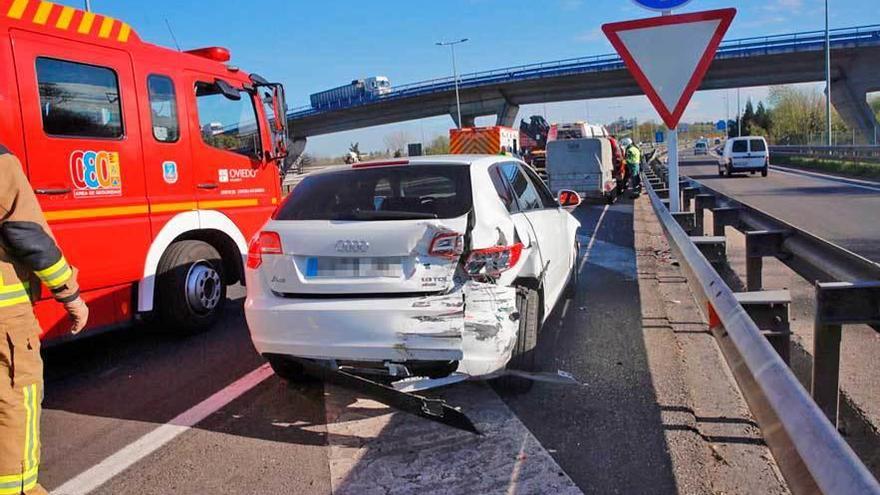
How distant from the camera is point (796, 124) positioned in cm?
6488

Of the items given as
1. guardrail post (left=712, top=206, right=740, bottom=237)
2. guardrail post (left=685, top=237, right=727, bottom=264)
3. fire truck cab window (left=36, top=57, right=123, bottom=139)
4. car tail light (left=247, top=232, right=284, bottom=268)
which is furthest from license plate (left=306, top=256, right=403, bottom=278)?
guardrail post (left=712, top=206, right=740, bottom=237)

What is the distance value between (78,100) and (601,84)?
5401 cm

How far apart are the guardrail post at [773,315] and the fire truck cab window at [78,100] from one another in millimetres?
4784

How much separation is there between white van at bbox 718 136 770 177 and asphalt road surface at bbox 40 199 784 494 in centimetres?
2620

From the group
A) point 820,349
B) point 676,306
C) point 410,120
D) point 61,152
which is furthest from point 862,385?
point 410,120

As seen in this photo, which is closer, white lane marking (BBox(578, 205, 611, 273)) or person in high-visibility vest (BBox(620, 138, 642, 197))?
white lane marking (BBox(578, 205, 611, 273))

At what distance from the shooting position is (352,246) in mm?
3900

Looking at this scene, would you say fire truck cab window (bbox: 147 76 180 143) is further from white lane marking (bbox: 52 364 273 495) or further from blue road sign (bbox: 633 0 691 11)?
blue road sign (bbox: 633 0 691 11)

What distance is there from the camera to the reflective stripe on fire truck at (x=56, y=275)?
3.03 m

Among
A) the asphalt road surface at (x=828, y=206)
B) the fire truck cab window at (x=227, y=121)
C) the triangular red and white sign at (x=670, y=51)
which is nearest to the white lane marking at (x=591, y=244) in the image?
the triangular red and white sign at (x=670, y=51)

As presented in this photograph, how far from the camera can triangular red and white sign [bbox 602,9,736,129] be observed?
19.0 feet

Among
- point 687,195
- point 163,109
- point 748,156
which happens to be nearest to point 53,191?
point 163,109

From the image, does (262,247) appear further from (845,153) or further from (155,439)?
(845,153)

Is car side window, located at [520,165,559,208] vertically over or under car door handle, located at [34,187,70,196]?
under
